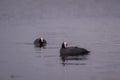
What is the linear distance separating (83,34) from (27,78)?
17.7 metres

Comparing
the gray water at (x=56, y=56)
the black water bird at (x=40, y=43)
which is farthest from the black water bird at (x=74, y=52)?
the black water bird at (x=40, y=43)

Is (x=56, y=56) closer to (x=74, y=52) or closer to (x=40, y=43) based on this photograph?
(x=74, y=52)

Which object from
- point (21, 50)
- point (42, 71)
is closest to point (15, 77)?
point (42, 71)

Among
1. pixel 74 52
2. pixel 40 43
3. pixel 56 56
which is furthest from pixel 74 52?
pixel 40 43

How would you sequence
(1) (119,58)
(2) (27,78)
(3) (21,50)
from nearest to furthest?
(2) (27,78), (1) (119,58), (3) (21,50)

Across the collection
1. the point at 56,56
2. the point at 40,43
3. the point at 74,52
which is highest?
the point at 40,43

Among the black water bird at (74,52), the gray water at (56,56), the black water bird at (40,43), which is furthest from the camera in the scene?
the black water bird at (40,43)

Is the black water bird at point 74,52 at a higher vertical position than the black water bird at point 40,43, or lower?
lower

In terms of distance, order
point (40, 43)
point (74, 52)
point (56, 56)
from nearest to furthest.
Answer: point (56, 56)
point (74, 52)
point (40, 43)

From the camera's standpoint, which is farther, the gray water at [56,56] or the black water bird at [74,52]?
the black water bird at [74,52]

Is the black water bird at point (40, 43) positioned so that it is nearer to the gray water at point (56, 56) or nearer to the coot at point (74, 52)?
the gray water at point (56, 56)

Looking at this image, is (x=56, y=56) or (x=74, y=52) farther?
(x=74, y=52)

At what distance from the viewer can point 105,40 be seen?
118ft

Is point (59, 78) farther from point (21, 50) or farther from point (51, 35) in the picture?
point (51, 35)
